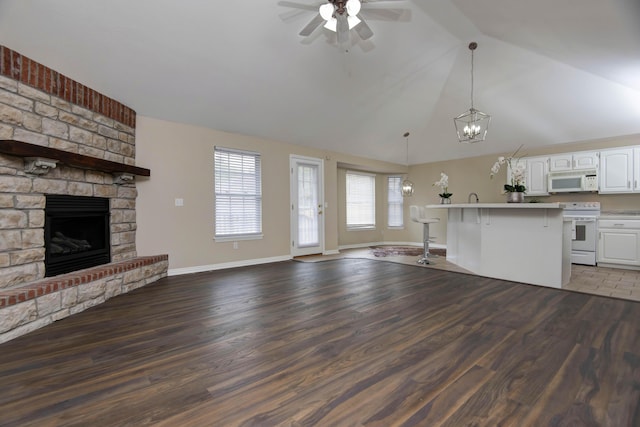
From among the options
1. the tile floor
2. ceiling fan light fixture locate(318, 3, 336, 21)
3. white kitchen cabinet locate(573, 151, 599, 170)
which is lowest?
the tile floor

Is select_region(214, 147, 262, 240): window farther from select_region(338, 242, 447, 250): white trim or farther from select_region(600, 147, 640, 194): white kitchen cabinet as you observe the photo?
select_region(600, 147, 640, 194): white kitchen cabinet

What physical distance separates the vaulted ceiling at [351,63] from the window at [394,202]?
7.83 feet

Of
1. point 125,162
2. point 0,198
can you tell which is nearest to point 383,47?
point 125,162

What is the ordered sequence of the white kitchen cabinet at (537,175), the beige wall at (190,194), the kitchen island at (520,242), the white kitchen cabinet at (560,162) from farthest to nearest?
the white kitchen cabinet at (537,175) → the white kitchen cabinet at (560,162) → the beige wall at (190,194) → the kitchen island at (520,242)

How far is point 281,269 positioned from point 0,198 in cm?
351

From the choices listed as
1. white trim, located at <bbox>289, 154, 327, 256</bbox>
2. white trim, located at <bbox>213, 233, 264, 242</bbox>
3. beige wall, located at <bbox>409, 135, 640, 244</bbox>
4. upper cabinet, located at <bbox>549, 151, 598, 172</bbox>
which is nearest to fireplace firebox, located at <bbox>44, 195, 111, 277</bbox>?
white trim, located at <bbox>213, 233, 264, 242</bbox>

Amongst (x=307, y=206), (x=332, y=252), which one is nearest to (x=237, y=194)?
(x=307, y=206)

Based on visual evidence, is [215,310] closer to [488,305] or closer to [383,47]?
[488,305]

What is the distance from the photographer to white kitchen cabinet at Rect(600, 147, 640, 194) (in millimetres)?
5252

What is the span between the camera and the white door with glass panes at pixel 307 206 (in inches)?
248

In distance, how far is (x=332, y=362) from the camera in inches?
77.6

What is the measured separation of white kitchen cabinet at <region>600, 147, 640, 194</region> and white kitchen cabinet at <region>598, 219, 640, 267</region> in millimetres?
666

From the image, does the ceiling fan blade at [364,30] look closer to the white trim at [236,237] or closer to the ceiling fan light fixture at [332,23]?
the ceiling fan light fixture at [332,23]

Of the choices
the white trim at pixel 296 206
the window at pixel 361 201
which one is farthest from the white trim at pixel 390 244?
the white trim at pixel 296 206
